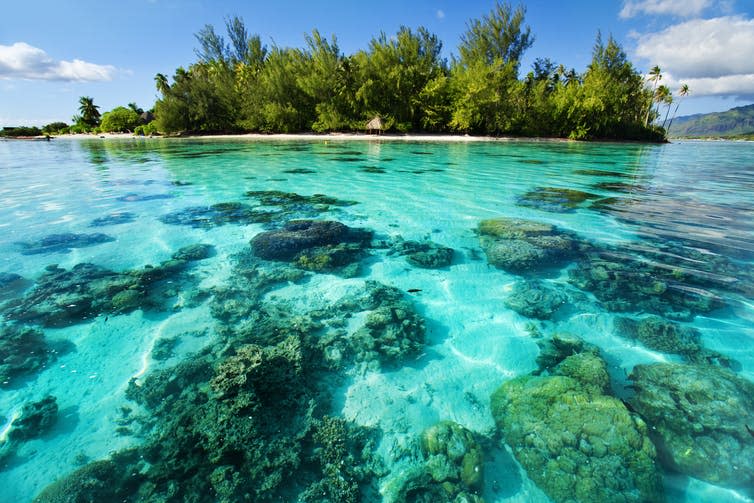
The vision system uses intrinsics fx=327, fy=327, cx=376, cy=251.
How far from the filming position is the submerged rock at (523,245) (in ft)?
17.0

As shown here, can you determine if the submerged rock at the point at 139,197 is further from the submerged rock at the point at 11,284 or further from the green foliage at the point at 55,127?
the green foliage at the point at 55,127

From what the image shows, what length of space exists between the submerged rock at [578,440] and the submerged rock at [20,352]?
14.4ft

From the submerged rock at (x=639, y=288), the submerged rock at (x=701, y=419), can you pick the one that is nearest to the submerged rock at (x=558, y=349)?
the submerged rock at (x=701, y=419)

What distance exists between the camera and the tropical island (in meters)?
34.9

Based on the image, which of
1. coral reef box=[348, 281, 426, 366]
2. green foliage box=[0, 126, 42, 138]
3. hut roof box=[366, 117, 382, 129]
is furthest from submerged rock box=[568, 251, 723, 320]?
green foliage box=[0, 126, 42, 138]

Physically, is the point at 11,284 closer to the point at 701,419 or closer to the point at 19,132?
the point at 701,419

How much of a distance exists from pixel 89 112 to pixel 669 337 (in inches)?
3742

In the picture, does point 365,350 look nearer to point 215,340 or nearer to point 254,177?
point 215,340

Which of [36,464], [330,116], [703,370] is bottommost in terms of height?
[36,464]

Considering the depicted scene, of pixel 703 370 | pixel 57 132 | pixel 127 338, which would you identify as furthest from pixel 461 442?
pixel 57 132

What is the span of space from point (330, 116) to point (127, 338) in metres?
38.5

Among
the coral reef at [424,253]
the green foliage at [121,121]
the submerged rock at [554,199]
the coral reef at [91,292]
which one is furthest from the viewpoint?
the green foliage at [121,121]

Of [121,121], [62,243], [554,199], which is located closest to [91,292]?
[62,243]

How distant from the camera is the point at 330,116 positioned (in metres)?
38.2
